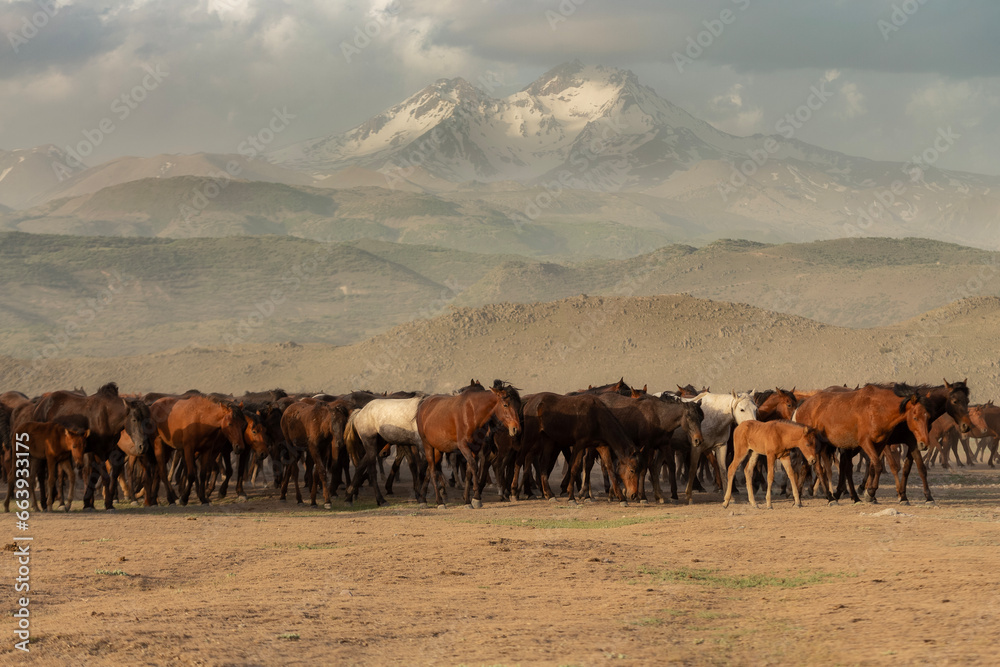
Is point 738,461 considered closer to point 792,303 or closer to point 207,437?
point 207,437

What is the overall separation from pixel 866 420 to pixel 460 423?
7.72 meters

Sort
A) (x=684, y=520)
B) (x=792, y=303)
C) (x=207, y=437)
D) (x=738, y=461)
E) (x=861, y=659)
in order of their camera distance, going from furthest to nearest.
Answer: (x=792, y=303) < (x=207, y=437) < (x=738, y=461) < (x=684, y=520) < (x=861, y=659)

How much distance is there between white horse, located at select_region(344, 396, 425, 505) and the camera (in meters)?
21.5

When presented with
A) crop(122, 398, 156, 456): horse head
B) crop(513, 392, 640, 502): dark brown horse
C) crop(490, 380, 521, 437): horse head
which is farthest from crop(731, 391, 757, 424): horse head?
crop(122, 398, 156, 456): horse head

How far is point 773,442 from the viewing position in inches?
733

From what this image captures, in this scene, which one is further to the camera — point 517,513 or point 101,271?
point 101,271

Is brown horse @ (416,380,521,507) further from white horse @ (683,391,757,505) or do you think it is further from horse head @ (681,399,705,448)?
white horse @ (683,391,757,505)

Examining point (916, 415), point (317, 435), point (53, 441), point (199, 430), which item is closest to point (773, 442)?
point (916, 415)

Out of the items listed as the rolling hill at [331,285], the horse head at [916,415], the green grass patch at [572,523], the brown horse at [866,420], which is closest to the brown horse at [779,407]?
the brown horse at [866,420]

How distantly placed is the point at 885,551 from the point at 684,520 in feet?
14.7

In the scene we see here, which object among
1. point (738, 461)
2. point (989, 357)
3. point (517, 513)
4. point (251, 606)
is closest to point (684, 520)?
point (738, 461)

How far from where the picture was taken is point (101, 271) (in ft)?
431

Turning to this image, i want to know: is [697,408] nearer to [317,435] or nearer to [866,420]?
[866,420]

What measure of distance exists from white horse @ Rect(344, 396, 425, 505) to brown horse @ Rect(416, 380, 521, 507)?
36cm
